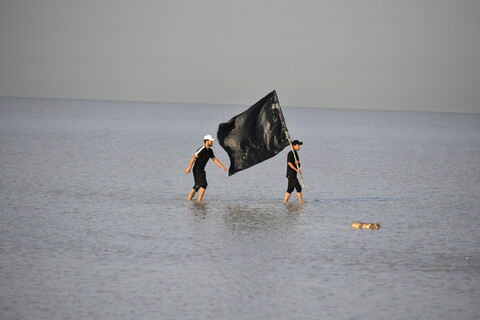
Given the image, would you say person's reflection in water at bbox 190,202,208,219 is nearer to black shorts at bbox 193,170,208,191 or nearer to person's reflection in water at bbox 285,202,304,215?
black shorts at bbox 193,170,208,191

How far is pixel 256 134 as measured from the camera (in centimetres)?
1884

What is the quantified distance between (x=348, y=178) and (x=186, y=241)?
14.9 metres

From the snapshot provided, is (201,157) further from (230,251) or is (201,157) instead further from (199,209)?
(230,251)

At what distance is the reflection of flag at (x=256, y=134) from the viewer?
18750mm

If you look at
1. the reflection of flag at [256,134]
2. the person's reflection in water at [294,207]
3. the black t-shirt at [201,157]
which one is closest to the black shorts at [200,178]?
the black t-shirt at [201,157]

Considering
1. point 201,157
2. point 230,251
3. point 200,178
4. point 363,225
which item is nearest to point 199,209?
point 200,178

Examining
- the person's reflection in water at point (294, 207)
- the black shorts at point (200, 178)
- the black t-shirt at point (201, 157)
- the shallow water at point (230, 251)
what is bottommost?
the shallow water at point (230, 251)

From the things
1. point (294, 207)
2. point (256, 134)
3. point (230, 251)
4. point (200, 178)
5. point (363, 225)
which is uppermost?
point (256, 134)

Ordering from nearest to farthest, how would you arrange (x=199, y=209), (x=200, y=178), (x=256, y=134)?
(x=199, y=209)
(x=200, y=178)
(x=256, y=134)

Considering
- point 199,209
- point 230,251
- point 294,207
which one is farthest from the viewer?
point 294,207

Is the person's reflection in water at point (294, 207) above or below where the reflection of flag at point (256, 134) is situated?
below

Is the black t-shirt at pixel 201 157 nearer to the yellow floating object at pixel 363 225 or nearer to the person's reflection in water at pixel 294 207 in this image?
the person's reflection in water at pixel 294 207

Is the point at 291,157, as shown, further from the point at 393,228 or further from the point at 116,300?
the point at 116,300

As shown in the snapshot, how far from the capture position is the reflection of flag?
1875 cm
